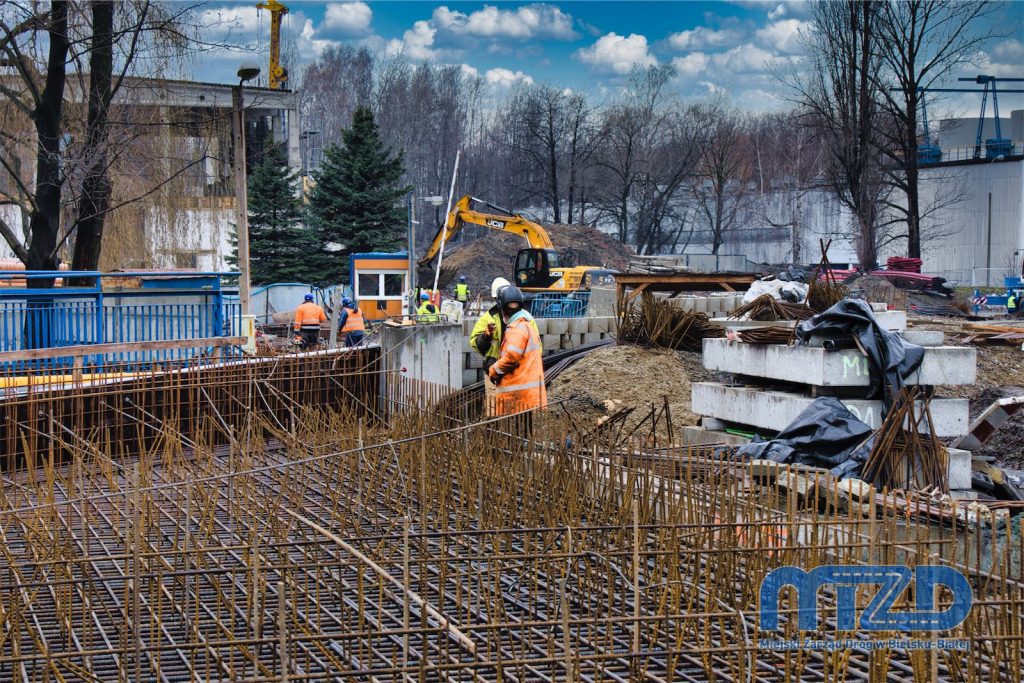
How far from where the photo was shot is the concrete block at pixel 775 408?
8.88 m

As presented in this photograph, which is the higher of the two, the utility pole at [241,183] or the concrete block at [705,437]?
the utility pole at [241,183]

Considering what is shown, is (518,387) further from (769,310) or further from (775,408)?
(769,310)

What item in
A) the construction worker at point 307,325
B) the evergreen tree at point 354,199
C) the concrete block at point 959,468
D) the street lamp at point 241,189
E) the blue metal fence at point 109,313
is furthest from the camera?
the evergreen tree at point 354,199

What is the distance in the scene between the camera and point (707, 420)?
1017 cm

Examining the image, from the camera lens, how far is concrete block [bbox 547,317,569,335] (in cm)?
1612

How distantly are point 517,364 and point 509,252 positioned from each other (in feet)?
107

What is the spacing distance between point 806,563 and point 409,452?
390 centimetres

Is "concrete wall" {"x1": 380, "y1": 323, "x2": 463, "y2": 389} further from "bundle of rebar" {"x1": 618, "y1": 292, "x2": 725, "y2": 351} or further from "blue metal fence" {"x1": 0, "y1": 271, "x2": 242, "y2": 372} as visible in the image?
"bundle of rebar" {"x1": 618, "y1": 292, "x2": 725, "y2": 351}

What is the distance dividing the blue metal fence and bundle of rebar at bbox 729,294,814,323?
6817 millimetres

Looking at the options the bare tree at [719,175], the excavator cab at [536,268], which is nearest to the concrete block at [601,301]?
the excavator cab at [536,268]

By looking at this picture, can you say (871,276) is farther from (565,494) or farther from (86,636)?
(86,636)

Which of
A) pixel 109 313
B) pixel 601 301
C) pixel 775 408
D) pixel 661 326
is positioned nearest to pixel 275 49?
pixel 601 301

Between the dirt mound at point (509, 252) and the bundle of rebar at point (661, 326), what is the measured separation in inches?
841

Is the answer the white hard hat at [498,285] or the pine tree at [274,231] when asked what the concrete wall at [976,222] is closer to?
the pine tree at [274,231]
